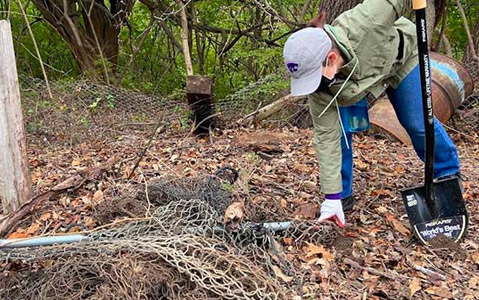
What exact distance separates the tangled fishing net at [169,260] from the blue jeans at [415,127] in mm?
658

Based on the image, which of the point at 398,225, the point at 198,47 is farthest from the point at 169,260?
the point at 198,47

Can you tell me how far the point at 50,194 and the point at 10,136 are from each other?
21.2 inches

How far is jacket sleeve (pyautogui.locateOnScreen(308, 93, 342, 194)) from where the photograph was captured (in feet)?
9.67

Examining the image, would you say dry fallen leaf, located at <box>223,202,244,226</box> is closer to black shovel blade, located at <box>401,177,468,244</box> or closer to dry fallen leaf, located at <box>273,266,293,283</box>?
dry fallen leaf, located at <box>273,266,293,283</box>

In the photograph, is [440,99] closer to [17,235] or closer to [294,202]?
[294,202]

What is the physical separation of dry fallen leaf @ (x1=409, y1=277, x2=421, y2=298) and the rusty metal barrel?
2.46m

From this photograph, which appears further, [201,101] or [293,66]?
[201,101]

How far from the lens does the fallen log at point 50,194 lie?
312 centimetres

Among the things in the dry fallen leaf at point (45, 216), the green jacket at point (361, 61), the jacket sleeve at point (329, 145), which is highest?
the green jacket at point (361, 61)

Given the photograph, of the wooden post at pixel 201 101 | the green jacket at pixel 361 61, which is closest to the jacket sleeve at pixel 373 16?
the green jacket at pixel 361 61

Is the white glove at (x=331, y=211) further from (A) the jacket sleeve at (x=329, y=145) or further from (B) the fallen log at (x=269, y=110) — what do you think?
(B) the fallen log at (x=269, y=110)

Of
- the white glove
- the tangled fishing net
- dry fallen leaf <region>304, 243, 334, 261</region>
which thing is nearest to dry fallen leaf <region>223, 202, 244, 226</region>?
the tangled fishing net

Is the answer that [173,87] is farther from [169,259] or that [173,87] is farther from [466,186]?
[169,259]

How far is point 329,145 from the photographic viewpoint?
117 inches
